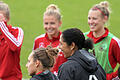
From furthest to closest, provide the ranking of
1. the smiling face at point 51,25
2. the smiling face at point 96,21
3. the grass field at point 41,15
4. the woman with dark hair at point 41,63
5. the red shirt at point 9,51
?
the grass field at point 41,15, the smiling face at point 51,25, the smiling face at point 96,21, the red shirt at point 9,51, the woman with dark hair at point 41,63

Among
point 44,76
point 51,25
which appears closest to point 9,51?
point 51,25

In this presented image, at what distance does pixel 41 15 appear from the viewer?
19.5m

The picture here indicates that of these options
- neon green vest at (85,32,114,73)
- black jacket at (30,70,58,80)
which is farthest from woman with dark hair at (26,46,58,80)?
neon green vest at (85,32,114,73)

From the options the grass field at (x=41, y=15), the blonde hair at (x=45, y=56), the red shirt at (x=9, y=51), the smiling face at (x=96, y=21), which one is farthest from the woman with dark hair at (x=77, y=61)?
the grass field at (x=41, y=15)

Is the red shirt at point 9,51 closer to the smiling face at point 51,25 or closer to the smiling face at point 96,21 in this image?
the smiling face at point 51,25

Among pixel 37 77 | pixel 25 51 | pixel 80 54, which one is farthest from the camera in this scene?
pixel 25 51

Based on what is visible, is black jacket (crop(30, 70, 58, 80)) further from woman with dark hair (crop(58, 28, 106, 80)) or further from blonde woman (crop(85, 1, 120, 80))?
blonde woman (crop(85, 1, 120, 80))

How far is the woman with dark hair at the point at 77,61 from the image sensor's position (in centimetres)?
476

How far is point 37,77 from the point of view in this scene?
455cm

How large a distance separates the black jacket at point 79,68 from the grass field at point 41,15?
814 centimetres

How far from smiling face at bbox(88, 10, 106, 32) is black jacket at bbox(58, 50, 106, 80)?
1651 millimetres

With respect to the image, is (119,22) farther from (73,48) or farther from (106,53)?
(73,48)

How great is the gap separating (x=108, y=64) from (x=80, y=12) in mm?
14639

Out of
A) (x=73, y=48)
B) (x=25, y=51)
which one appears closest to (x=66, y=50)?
(x=73, y=48)
